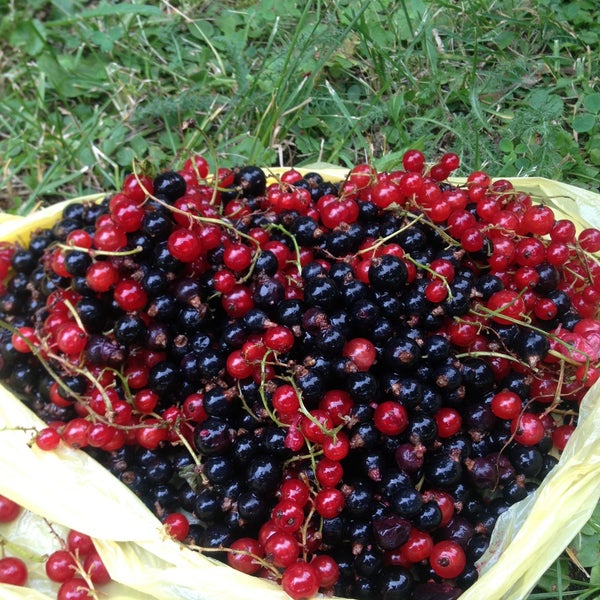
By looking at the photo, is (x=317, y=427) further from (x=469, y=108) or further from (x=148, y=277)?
(x=469, y=108)

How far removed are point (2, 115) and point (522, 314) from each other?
182 cm

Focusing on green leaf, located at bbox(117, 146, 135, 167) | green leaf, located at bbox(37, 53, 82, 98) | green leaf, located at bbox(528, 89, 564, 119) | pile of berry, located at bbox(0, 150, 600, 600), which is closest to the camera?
pile of berry, located at bbox(0, 150, 600, 600)

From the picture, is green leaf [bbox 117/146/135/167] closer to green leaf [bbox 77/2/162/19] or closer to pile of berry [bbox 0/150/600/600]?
green leaf [bbox 77/2/162/19]

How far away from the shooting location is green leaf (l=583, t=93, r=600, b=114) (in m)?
1.86

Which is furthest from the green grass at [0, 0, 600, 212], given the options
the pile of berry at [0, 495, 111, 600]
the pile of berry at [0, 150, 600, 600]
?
the pile of berry at [0, 495, 111, 600]

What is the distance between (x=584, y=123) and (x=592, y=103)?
0.06 meters

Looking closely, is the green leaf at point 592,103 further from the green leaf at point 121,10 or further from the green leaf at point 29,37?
the green leaf at point 29,37

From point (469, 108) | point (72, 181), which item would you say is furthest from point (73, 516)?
point (469, 108)

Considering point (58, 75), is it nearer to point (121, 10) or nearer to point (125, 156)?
point (121, 10)

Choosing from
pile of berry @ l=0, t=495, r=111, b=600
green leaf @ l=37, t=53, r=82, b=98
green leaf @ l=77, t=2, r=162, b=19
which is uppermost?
green leaf @ l=77, t=2, r=162, b=19

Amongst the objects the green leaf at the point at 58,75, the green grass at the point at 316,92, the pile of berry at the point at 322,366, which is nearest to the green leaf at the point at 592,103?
the green grass at the point at 316,92

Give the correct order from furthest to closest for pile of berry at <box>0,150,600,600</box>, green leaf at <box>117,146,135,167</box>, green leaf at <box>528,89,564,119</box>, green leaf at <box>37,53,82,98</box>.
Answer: green leaf at <box>37,53,82,98</box>, green leaf at <box>117,146,135,167</box>, green leaf at <box>528,89,564,119</box>, pile of berry at <box>0,150,600,600</box>

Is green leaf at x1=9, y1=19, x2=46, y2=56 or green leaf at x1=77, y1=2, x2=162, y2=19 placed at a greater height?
green leaf at x1=77, y1=2, x2=162, y2=19

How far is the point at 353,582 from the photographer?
1142mm
